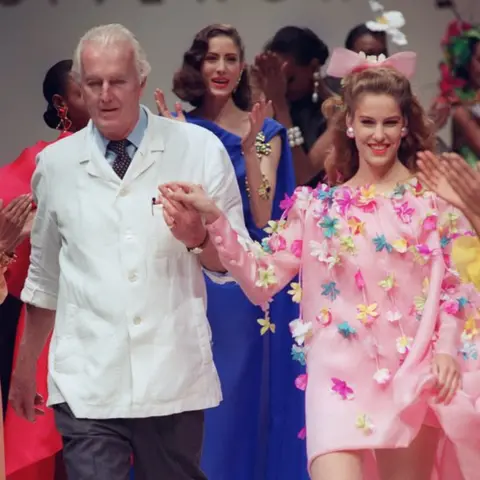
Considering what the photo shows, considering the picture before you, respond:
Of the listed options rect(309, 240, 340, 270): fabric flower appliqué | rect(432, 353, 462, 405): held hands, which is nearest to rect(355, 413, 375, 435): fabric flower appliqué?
rect(432, 353, 462, 405): held hands

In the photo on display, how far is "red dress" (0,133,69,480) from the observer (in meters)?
4.44

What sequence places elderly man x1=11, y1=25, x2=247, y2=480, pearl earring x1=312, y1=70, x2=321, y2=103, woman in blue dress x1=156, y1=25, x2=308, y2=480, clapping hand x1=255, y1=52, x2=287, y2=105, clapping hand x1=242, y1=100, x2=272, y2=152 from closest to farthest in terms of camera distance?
elderly man x1=11, y1=25, x2=247, y2=480, clapping hand x1=242, y1=100, x2=272, y2=152, woman in blue dress x1=156, y1=25, x2=308, y2=480, clapping hand x1=255, y1=52, x2=287, y2=105, pearl earring x1=312, y1=70, x2=321, y2=103

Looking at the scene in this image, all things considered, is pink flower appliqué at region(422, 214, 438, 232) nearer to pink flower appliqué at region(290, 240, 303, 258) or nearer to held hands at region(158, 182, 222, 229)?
pink flower appliqué at region(290, 240, 303, 258)

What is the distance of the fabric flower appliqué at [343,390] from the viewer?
141 inches

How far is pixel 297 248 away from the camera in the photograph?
3.75 metres

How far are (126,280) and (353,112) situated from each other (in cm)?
88

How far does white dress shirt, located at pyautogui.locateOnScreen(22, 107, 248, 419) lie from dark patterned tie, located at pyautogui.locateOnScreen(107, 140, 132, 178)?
38mm

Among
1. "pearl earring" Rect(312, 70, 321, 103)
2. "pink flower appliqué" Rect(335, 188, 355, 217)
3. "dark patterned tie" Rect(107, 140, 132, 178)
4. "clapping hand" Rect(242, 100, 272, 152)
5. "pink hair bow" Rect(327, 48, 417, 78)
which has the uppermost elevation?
"pearl earring" Rect(312, 70, 321, 103)

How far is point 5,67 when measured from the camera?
559 centimetres

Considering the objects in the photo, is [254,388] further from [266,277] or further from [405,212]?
[405,212]

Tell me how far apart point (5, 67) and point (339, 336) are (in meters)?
2.58

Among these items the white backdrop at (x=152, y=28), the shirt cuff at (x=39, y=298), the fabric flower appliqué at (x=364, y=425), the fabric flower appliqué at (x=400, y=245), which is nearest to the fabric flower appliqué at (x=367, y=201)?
the fabric flower appliqué at (x=400, y=245)

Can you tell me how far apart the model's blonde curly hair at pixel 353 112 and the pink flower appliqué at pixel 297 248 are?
0.29m

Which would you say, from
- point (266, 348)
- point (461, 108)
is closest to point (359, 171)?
point (266, 348)
